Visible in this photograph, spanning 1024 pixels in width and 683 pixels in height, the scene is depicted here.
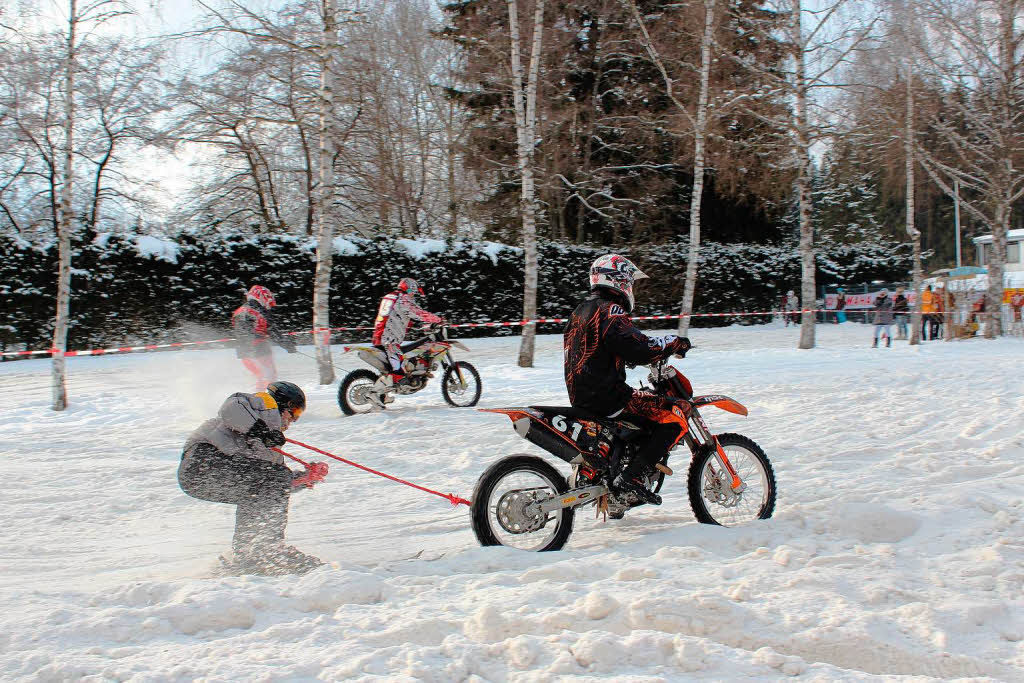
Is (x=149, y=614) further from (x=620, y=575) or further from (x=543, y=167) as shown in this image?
(x=543, y=167)

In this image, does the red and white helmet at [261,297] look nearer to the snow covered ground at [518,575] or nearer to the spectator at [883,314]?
the snow covered ground at [518,575]

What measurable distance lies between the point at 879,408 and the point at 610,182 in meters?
18.2

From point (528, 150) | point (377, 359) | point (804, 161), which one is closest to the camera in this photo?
point (377, 359)

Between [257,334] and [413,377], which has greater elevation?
[257,334]

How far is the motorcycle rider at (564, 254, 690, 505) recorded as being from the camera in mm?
4820

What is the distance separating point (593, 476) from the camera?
4.95 meters

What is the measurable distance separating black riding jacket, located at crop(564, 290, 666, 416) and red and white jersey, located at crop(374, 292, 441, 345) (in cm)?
584

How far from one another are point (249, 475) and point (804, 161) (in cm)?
1610

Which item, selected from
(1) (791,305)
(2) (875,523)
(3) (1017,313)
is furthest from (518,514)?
(1) (791,305)

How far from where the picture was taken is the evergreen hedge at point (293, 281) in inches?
678

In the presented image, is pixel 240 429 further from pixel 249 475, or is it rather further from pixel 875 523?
pixel 875 523

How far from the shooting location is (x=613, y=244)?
1078 inches

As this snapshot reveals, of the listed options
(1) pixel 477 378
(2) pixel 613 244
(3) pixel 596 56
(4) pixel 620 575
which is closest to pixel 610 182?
(2) pixel 613 244

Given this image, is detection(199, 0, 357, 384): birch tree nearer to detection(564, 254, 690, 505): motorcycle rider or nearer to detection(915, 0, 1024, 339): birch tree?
detection(564, 254, 690, 505): motorcycle rider
